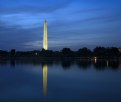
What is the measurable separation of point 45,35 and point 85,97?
7484 centimetres

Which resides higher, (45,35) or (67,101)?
(45,35)

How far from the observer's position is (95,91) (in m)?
14.6

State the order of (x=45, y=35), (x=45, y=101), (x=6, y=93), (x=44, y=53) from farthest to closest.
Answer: (x=44, y=53) → (x=45, y=35) → (x=6, y=93) → (x=45, y=101)

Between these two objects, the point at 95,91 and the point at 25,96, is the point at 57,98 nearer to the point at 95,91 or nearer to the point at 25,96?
the point at 25,96

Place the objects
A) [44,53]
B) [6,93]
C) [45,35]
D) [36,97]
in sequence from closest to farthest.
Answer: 1. [36,97]
2. [6,93]
3. [45,35]
4. [44,53]

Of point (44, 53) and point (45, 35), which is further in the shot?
point (44, 53)

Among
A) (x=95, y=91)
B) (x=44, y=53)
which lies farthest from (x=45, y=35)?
(x=95, y=91)

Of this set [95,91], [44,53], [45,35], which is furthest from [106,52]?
[95,91]

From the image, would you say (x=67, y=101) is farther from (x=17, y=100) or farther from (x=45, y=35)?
(x=45, y=35)

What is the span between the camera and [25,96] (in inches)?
507

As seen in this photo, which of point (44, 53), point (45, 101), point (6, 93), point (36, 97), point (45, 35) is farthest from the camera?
point (44, 53)

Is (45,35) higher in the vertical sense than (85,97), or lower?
higher

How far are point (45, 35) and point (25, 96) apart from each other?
7475 cm

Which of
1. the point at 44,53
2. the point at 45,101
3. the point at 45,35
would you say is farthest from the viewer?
the point at 44,53
